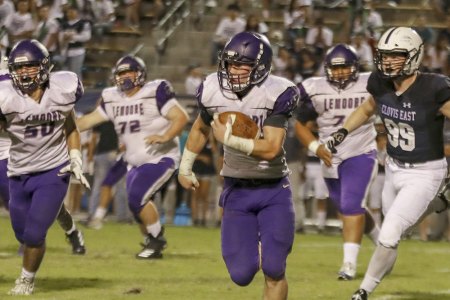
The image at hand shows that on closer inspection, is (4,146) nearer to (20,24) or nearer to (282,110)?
(282,110)

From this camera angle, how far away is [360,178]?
30.9ft

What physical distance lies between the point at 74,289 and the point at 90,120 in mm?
2623

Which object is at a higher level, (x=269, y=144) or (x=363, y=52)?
(x=269, y=144)

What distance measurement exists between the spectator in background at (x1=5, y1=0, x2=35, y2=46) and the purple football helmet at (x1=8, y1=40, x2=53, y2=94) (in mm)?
9537

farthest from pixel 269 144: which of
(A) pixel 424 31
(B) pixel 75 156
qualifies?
(A) pixel 424 31

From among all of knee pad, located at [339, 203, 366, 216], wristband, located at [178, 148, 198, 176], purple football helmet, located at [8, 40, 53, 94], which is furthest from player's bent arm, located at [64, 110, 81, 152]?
knee pad, located at [339, 203, 366, 216]

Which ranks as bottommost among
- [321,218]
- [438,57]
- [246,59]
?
[321,218]

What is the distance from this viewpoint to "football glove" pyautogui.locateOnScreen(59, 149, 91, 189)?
7.81 meters

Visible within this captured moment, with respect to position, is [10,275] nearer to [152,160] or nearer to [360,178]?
[152,160]

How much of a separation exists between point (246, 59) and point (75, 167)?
1.84 meters

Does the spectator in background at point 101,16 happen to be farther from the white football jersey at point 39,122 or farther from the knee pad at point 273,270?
the knee pad at point 273,270

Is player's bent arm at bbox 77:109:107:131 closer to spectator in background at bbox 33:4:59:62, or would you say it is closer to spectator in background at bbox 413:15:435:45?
spectator in background at bbox 413:15:435:45

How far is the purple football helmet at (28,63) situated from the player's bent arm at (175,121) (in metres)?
2.41

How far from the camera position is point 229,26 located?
16953 mm
